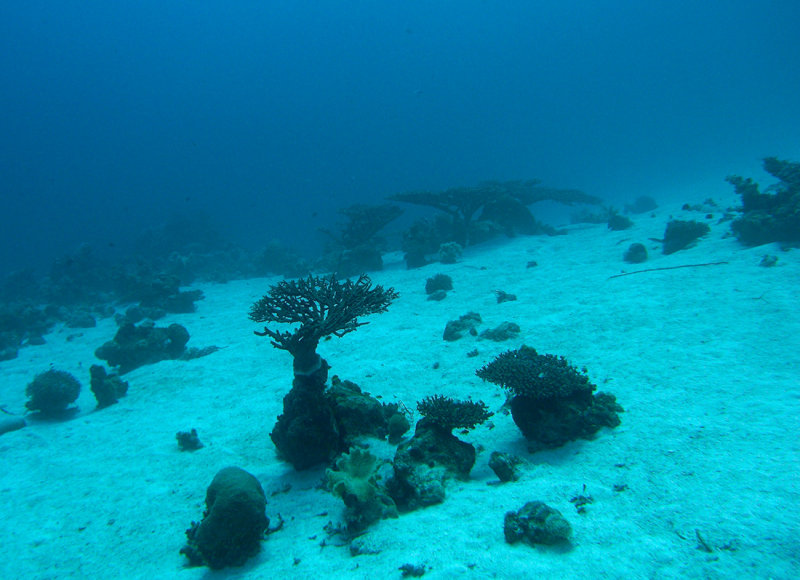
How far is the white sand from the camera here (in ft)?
11.1

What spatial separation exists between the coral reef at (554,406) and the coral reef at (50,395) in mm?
11165

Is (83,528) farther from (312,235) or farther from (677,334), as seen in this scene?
(312,235)

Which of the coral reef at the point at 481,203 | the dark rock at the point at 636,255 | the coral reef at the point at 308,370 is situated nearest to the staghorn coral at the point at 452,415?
the coral reef at the point at 308,370

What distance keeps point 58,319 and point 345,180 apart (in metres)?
92.1

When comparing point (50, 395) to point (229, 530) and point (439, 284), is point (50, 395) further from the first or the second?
point (439, 284)

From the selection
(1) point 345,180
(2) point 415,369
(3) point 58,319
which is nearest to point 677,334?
(2) point 415,369

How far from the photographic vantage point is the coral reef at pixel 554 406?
5227 mm

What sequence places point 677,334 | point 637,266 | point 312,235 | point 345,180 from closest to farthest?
point 677,334 < point 637,266 < point 312,235 < point 345,180

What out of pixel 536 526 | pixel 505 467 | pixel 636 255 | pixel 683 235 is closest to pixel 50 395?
pixel 505 467

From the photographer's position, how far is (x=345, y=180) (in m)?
107

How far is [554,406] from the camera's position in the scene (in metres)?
5.32

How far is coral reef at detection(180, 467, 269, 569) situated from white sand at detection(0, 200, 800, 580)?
0.49ft

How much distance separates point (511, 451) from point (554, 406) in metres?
0.88

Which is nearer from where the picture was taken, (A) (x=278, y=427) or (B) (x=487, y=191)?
(A) (x=278, y=427)
